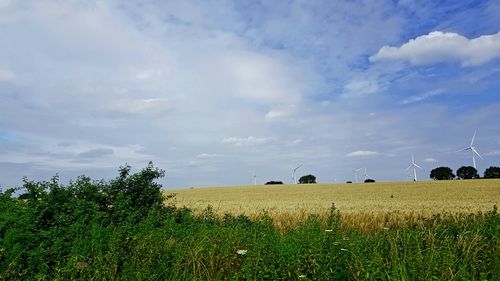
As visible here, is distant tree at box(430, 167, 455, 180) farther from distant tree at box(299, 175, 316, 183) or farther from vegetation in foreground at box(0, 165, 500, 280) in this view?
vegetation in foreground at box(0, 165, 500, 280)

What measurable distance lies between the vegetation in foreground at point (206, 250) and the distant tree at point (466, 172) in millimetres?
105494

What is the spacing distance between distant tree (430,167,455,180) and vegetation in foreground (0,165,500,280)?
102 metres

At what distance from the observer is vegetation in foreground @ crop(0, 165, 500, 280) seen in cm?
633

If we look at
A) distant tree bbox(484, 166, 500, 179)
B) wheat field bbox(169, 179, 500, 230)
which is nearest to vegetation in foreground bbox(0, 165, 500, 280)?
wheat field bbox(169, 179, 500, 230)

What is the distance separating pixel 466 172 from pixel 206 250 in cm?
11376

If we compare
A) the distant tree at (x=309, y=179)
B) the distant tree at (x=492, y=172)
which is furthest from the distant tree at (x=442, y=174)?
the distant tree at (x=309, y=179)

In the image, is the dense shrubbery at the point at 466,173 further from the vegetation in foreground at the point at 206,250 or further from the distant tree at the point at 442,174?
the vegetation in foreground at the point at 206,250

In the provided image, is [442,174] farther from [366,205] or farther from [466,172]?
[366,205]

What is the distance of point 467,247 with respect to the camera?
7633mm

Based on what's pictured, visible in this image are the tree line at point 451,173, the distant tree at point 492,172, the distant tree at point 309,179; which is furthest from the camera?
the distant tree at point 309,179

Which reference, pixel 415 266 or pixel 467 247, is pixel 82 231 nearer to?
pixel 415 266

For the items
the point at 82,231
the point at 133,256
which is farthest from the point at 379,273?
the point at 82,231

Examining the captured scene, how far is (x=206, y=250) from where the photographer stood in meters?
7.69

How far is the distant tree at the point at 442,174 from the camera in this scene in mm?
103875
